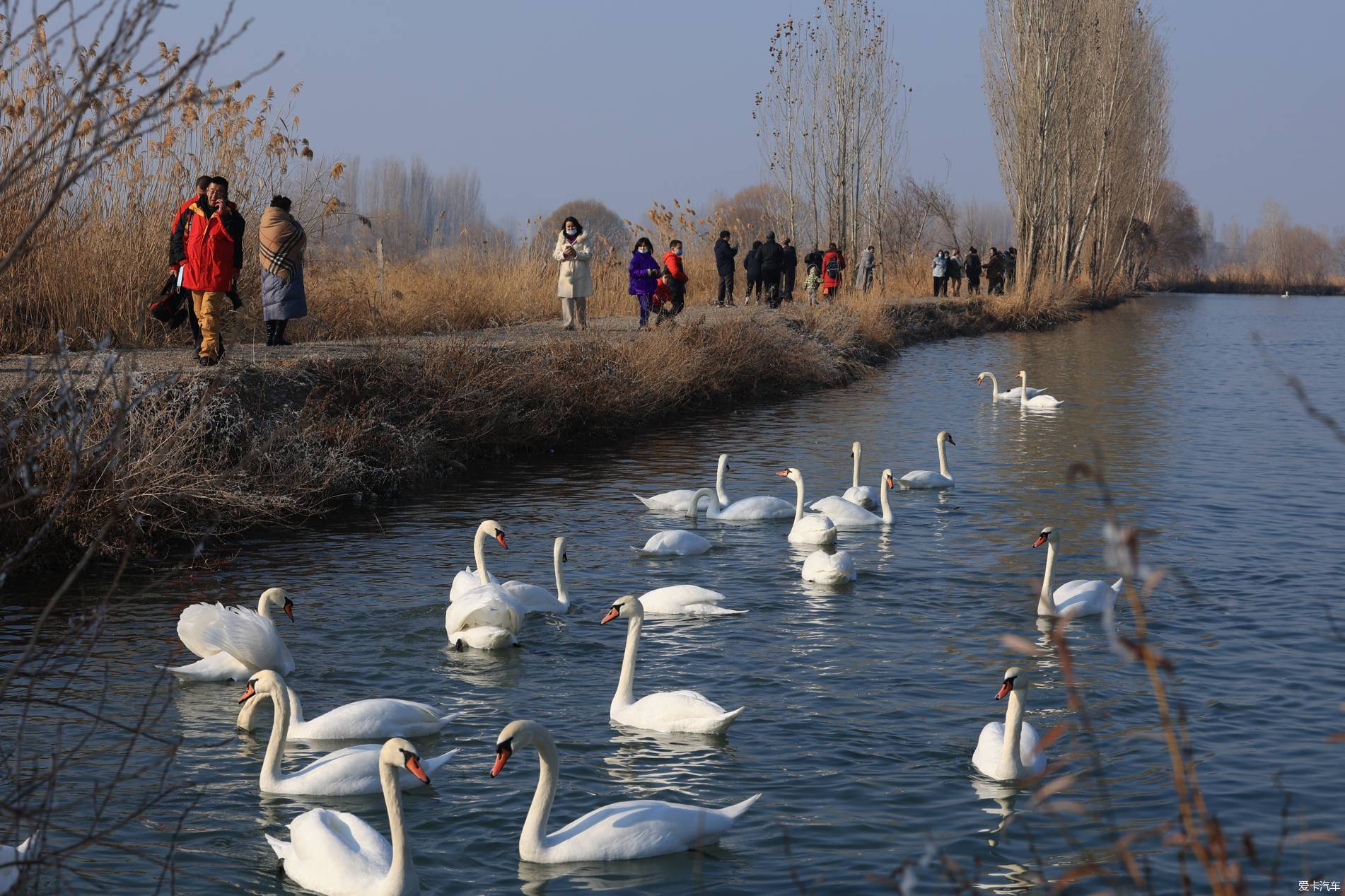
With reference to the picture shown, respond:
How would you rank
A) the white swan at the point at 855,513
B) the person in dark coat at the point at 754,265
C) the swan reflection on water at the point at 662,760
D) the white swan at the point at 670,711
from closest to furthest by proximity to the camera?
the swan reflection on water at the point at 662,760 → the white swan at the point at 670,711 → the white swan at the point at 855,513 → the person in dark coat at the point at 754,265

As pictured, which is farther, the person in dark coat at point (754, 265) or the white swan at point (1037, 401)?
the person in dark coat at point (754, 265)

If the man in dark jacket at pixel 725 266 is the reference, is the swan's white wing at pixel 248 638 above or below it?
below

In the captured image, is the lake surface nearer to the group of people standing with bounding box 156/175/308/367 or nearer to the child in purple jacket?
the group of people standing with bounding box 156/175/308/367

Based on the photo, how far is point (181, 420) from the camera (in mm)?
12000

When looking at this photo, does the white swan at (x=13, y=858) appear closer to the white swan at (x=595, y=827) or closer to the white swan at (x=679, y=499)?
the white swan at (x=595, y=827)

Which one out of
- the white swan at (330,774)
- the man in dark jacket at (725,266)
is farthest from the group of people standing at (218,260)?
the man in dark jacket at (725,266)

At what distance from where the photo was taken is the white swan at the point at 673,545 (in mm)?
11000

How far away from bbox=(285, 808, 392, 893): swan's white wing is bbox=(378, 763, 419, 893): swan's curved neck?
0.32ft

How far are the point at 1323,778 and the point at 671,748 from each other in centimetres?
310

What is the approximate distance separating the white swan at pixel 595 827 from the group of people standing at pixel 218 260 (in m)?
8.33

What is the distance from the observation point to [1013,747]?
251 inches

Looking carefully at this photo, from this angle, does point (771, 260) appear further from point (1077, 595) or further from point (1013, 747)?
point (1013, 747)

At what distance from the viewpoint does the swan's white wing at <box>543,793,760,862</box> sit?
18.1 feet

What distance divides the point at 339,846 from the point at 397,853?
1.04 ft
